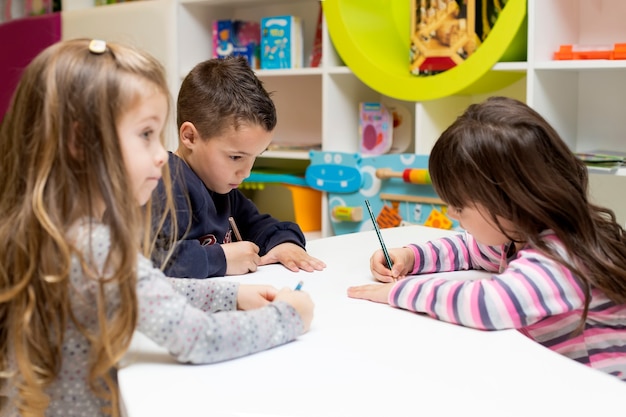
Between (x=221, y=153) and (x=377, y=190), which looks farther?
(x=377, y=190)

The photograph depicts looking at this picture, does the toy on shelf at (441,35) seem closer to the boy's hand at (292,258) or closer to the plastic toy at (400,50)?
the plastic toy at (400,50)

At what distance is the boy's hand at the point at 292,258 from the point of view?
1215 millimetres

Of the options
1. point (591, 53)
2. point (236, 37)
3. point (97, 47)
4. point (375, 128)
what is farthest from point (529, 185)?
point (236, 37)

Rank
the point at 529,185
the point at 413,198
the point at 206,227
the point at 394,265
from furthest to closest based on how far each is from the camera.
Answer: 1. the point at 413,198
2. the point at 206,227
3. the point at 394,265
4. the point at 529,185

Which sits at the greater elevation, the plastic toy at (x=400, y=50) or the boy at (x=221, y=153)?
the plastic toy at (x=400, y=50)

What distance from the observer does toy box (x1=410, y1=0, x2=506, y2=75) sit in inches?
79.8

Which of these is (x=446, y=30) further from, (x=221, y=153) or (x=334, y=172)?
(x=221, y=153)

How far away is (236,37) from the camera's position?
2703 mm

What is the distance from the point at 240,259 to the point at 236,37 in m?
1.66

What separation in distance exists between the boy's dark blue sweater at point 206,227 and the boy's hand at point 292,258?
0.21ft

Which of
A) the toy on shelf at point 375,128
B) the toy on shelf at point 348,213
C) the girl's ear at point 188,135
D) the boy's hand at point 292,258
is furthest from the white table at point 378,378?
A: the toy on shelf at point 375,128

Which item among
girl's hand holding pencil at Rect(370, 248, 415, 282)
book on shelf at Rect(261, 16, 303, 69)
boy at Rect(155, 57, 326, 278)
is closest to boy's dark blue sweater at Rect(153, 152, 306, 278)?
boy at Rect(155, 57, 326, 278)

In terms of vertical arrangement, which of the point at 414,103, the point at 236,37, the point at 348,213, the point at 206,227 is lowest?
the point at 348,213

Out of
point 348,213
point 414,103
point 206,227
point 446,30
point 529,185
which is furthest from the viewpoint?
point 414,103
